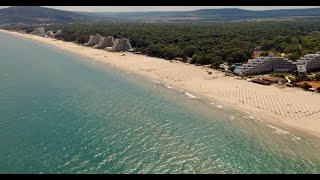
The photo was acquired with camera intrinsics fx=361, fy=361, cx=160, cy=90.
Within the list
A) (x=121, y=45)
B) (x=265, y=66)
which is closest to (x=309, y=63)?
(x=265, y=66)

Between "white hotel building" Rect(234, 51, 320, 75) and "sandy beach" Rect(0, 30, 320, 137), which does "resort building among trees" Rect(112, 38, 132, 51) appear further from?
"white hotel building" Rect(234, 51, 320, 75)

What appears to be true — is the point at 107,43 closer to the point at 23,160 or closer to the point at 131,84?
the point at 131,84

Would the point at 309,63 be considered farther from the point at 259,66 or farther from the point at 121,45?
the point at 121,45

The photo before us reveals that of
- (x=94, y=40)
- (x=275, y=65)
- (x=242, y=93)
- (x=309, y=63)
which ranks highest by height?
(x=309, y=63)

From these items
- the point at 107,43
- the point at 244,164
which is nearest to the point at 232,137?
the point at 244,164

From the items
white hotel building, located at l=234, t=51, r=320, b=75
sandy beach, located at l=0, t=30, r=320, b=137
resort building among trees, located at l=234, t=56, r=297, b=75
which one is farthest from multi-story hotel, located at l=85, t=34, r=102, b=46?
resort building among trees, located at l=234, t=56, r=297, b=75

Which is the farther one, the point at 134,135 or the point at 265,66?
the point at 265,66
